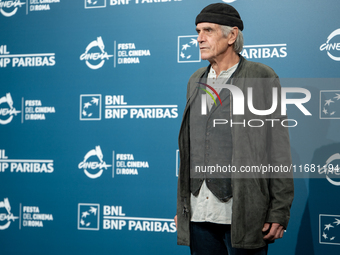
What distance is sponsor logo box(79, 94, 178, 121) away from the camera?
9.89 feet

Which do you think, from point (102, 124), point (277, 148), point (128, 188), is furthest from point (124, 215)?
point (277, 148)

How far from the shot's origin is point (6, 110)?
3424 millimetres

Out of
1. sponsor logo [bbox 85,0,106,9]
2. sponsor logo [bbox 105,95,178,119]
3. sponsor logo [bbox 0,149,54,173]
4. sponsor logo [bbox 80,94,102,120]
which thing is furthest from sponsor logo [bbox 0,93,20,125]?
sponsor logo [bbox 85,0,106,9]

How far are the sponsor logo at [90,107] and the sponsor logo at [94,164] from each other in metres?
0.26

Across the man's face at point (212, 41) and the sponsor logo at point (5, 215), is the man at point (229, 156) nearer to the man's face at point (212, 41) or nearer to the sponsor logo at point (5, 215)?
the man's face at point (212, 41)

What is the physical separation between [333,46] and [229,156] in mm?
1365

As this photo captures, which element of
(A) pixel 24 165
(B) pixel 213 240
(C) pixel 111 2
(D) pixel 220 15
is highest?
(C) pixel 111 2

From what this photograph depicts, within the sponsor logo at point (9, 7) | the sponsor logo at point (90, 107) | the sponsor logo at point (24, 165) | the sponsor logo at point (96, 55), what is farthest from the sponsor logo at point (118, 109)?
the sponsor logo at point (9, 7)

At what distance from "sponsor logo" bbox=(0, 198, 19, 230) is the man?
2072mm

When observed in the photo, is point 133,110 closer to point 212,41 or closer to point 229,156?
point 212,41

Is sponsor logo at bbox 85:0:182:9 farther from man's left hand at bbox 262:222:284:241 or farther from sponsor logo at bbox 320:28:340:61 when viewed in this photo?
man's left hand at bbox 262:222:284:241

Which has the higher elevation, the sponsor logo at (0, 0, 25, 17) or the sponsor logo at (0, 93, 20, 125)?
the sponsor logo at (0, 0, 25, 17)

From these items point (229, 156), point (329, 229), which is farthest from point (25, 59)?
point (329, 229)

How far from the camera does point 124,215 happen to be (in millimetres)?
3082
